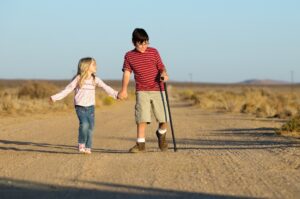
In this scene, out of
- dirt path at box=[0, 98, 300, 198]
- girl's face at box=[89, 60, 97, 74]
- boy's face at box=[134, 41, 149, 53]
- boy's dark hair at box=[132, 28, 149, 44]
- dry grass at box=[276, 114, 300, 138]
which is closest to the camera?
dirt path at box=[0, 98, 300, 198]

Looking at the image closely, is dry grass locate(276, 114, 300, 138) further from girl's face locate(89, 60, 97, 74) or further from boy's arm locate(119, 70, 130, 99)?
girl's face locate(89, 60, 97, 74)

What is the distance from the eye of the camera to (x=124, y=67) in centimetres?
1277

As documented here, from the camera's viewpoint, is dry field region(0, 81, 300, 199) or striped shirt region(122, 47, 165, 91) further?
striped shirt region(122, 47, 165, 91)

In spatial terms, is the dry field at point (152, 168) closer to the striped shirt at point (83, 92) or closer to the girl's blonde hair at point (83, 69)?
the striped shirt at point (83, 92)

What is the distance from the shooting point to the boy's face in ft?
41.2

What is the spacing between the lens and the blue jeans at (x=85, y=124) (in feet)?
41.3


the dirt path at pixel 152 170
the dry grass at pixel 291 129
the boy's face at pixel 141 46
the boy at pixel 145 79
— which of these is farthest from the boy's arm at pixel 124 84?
the dry grass at pixel 291 129

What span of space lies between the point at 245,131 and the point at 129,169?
10.4 metres

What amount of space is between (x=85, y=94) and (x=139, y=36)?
1.39 meters

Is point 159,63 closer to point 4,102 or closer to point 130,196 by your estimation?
point 130,196

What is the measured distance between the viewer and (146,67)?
1264cm

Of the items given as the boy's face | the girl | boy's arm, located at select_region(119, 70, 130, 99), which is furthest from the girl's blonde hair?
the boy's face

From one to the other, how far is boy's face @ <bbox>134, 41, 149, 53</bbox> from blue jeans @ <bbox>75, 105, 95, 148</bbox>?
1315mm

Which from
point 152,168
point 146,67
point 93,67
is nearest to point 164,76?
point 146,67
